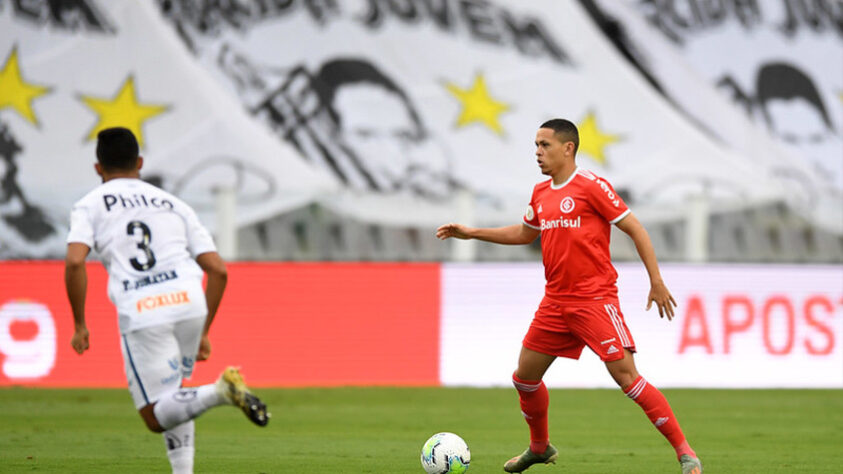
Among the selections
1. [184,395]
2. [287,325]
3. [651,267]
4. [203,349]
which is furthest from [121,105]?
[184,395]

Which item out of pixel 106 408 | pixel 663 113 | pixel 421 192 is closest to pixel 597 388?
pixel 106 408

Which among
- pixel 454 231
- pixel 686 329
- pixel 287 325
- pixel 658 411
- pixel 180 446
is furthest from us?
pixel 686 329

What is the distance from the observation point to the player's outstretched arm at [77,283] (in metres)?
6.05

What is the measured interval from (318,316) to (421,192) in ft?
27.5

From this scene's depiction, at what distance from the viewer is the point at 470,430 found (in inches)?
424

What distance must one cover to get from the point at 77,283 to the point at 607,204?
2.94m

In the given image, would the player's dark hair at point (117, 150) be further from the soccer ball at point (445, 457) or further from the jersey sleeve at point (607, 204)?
the jersey sleeve at point (607, 204)

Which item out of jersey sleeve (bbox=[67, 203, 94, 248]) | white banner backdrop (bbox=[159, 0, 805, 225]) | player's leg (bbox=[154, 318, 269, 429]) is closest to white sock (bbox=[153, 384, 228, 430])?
player's leg (bbox=[154, 318, 269, 429])

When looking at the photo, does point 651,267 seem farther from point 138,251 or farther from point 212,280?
point 138,251

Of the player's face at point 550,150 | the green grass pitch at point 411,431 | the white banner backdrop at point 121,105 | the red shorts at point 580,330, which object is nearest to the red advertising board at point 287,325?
the green grass pitch at point 411,431

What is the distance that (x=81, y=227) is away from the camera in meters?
6.14

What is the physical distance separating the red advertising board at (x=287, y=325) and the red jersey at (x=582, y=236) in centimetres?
687

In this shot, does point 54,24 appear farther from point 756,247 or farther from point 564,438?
point 564,438

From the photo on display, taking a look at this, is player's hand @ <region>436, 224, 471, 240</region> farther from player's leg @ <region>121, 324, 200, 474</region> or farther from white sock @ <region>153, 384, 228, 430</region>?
white sock @ <region>153, 384, 228, 430</region>
